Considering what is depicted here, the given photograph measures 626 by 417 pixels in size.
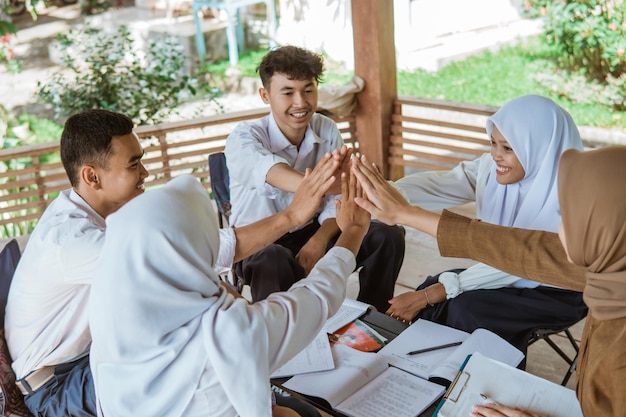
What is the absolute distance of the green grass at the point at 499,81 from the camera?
25.0ft

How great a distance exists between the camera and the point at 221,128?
884cm

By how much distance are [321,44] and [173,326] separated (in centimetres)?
854

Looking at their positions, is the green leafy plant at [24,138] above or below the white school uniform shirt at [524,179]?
below

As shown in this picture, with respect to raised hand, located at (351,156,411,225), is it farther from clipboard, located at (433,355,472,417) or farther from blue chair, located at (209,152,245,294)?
blue chair, located at (209,152,245,294)

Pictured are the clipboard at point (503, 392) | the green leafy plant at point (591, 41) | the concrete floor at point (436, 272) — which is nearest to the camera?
the clipboard at point (503, 392)

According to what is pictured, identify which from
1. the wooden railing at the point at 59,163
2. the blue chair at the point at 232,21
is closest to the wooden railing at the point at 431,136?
the wooden railing at the point at 59,163

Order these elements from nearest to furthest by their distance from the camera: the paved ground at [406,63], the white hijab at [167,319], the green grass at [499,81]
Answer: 1. the white hijab at [167,319]
2. the paved ground at [406,63]
3. the green grass at [499,81]

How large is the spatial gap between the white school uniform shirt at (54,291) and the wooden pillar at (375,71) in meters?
3.18

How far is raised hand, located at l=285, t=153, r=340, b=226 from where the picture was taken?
104 inches

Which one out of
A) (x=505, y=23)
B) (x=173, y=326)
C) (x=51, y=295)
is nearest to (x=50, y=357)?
(x=51, y=295)

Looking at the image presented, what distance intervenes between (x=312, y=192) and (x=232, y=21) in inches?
295

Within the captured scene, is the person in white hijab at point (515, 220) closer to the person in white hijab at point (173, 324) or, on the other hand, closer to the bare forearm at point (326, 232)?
the bare forearm at point (326, 232)

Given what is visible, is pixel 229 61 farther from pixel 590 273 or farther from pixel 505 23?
pixel 590 273

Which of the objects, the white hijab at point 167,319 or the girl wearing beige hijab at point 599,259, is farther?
the girl wearing beige hijab at point 599,259
